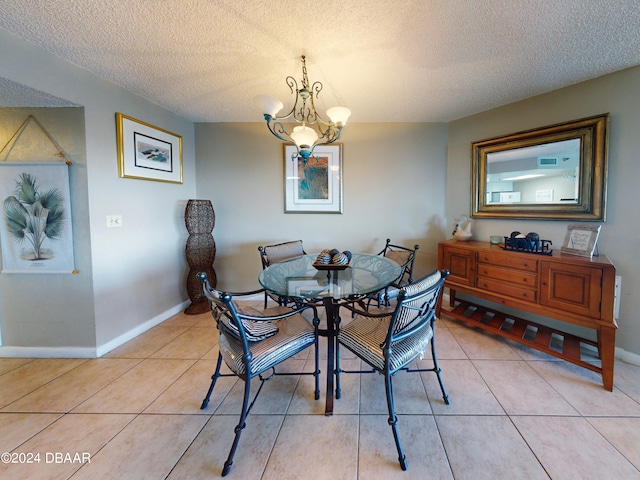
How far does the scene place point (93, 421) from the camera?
152 centimetres

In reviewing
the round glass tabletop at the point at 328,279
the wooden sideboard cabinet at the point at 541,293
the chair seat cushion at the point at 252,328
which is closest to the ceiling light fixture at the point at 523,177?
the wooden sideboard cabinet at the point at 541,293

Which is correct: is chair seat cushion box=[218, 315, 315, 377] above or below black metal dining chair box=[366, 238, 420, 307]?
below

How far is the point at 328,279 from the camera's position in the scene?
1.91 metres

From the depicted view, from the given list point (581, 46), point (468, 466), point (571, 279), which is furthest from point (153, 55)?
point (571, 279)

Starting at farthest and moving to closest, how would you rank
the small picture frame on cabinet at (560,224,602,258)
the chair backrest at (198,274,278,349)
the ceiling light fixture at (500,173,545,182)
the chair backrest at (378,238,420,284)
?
the chair backrest at (378,238,420,284) < the ceiling light fixture at (500,173,545,182) < the small picture frame on cabinet at (560,224,602,258) < the chair backrest at (198,274,278,349)

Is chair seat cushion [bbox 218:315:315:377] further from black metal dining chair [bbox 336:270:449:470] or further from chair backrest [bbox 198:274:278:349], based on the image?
black metal dining chair [bbox 336:270:449:470]

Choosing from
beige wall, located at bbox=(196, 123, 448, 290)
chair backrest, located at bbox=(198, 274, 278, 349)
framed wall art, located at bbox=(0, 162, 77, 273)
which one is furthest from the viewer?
beige wall, located at bbox=(196, 123, 448, 290)

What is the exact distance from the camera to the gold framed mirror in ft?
6.99

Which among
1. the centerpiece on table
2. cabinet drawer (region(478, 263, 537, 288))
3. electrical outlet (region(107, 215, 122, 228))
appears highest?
electrical outlet (region(107, 215, 122, 228))

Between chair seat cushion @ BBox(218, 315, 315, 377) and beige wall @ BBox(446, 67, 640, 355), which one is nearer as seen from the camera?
chair seat cushion @ BBox(218, 315, 315, 377)

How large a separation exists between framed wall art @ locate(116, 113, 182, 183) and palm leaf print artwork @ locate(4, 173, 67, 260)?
0.56 metres

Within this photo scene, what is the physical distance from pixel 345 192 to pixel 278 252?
1.22 meters

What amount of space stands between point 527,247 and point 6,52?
164 inches

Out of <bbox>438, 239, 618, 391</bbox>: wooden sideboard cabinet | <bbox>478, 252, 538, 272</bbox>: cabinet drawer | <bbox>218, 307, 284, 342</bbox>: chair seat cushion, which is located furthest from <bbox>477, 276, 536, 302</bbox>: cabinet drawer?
<bbox>218, 307, 284, 342</bbox>: chair seat cushion
